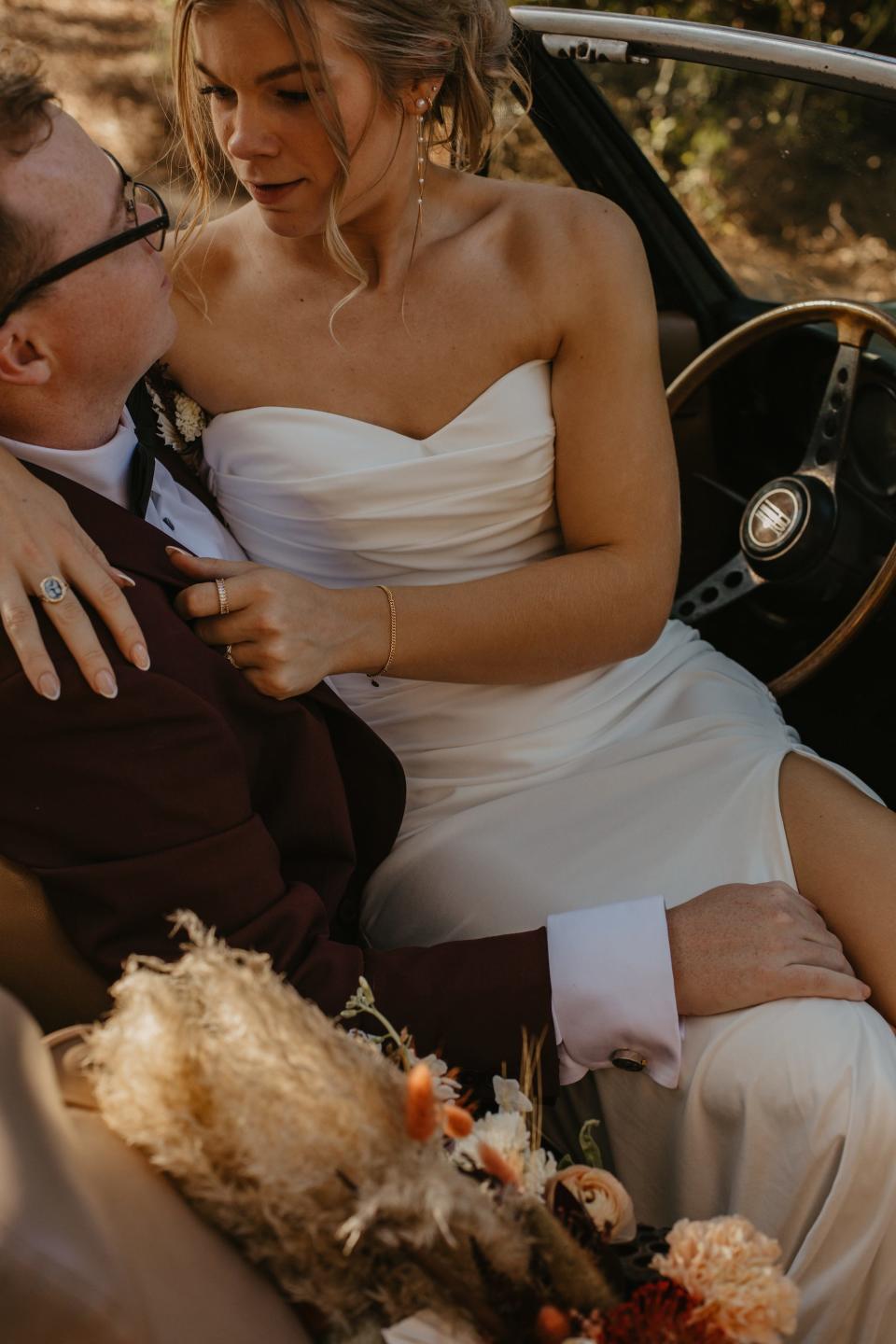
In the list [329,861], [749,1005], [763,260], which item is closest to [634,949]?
[749,1005]

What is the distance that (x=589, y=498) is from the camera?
2129 mm

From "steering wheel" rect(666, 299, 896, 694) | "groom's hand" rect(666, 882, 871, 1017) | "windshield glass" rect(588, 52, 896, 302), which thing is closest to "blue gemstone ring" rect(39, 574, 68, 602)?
"groom's hand" rect(666, 882, 871, 1017)

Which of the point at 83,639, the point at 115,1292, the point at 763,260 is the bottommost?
the point at 763,260

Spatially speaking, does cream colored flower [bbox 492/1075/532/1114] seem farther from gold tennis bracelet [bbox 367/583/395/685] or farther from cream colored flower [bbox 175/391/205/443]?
cream colored flower [bbox 175/391/205/443]

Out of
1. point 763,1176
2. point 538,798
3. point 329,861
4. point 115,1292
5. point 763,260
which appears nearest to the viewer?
point 115,1292

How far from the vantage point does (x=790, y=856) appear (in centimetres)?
187

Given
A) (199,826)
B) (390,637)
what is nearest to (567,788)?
(390,637)

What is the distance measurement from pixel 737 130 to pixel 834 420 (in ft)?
8.66

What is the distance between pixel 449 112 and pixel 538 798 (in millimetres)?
1139

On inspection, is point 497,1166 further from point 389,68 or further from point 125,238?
point 389,68

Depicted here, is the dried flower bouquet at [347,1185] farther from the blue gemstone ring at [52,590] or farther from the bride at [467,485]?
the bride at [467,485]

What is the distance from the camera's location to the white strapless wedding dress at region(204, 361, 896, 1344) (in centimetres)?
156

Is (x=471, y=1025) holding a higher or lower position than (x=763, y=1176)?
higher

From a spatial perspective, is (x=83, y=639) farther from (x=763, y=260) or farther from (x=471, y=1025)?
(x=763, y=260)
